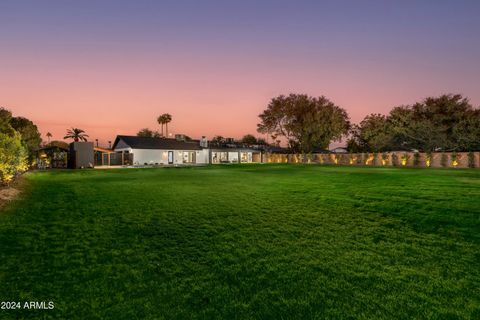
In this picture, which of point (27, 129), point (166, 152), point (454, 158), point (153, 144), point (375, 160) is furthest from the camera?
point (27, 129)

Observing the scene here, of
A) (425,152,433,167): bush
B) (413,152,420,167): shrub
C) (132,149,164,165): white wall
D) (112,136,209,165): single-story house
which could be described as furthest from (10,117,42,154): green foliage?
(425,152,433,167): bush

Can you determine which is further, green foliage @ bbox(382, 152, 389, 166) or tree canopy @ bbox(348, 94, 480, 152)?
green foliage @ bbox(382, 152, 389, 166)

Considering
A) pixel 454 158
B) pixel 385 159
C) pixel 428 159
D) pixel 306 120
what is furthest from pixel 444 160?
pixel 306 120

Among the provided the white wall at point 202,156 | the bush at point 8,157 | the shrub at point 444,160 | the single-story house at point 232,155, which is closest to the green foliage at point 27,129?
the white wall at point 202,156

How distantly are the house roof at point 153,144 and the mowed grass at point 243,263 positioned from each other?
33868 millimetres

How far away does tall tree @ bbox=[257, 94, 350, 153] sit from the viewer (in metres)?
49.9

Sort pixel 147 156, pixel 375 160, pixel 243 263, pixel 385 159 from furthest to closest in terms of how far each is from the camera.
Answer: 1. pixel 375 160
2. pixel 147 156
3. pixel 385 159
4. pixel 243 263

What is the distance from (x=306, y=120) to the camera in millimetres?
50062

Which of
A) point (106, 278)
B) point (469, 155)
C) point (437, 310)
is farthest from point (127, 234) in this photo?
point (469, 155)

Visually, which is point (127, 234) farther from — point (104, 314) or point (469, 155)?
point (469, 155)

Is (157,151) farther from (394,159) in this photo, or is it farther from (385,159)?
(394,159)

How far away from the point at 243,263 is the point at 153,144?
41404 mm

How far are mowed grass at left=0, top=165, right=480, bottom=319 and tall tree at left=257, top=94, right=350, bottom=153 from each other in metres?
43.5

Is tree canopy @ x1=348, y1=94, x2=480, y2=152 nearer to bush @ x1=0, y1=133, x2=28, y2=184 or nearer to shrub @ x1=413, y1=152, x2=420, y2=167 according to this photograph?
shrub @ x1=413, y1=152, x2=420, y2=167
